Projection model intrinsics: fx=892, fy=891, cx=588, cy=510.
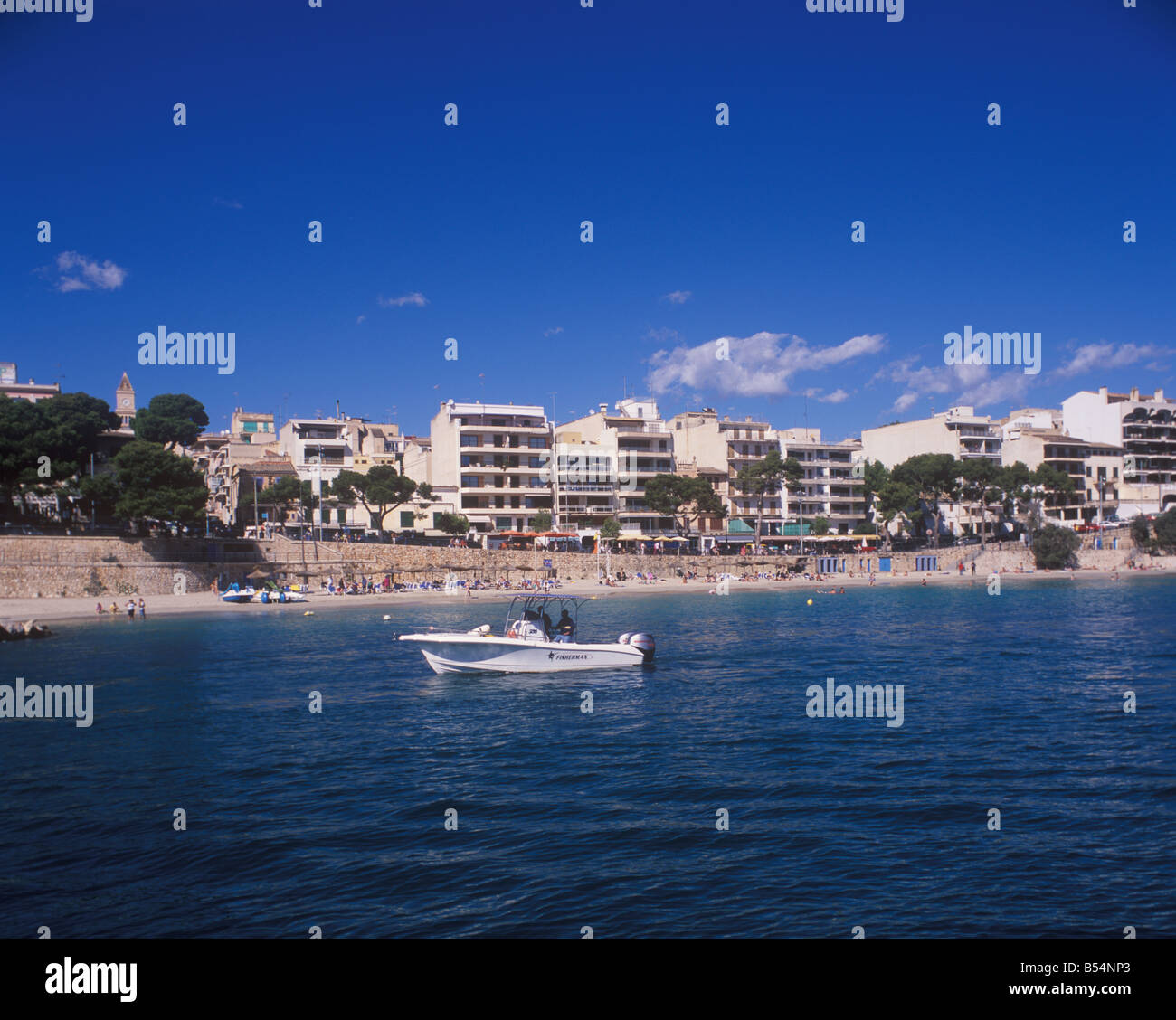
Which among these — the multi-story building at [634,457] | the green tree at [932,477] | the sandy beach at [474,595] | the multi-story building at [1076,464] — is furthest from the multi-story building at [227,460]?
the multi-story building at [1076,464]

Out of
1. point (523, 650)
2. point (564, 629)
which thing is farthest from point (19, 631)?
point (564, 629)

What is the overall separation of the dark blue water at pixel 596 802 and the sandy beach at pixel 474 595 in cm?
2630

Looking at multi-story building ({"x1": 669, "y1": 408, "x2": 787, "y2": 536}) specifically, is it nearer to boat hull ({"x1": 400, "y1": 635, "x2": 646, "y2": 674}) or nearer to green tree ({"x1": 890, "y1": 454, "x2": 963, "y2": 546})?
green tree ({"x1": 890, "y1": 454, "x2": 963, "y2": 546})

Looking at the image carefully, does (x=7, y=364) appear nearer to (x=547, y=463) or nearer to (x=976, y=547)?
(x=547, y=463)

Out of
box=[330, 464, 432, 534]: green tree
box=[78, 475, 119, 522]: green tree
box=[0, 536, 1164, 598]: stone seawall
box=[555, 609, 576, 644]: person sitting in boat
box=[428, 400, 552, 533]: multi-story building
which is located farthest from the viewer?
box=[428, 400, 552, 533]: multi-story building

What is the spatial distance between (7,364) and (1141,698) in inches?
5100

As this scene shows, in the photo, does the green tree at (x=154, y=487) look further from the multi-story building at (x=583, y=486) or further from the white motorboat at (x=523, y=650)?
the white motorboat at (x=523, y=650)

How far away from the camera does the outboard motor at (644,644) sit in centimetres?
3609

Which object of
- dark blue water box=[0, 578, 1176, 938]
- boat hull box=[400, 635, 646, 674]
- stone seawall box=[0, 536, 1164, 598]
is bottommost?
dark blue water box=[0, 578, 1176, 938]

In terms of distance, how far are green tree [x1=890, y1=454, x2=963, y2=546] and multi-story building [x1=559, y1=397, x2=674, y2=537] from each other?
27506 millimetres

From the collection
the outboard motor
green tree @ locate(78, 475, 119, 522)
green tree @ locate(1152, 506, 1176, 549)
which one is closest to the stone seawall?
green tree @ locate(1152, 506, 1176, 549)

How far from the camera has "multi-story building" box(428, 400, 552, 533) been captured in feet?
310
